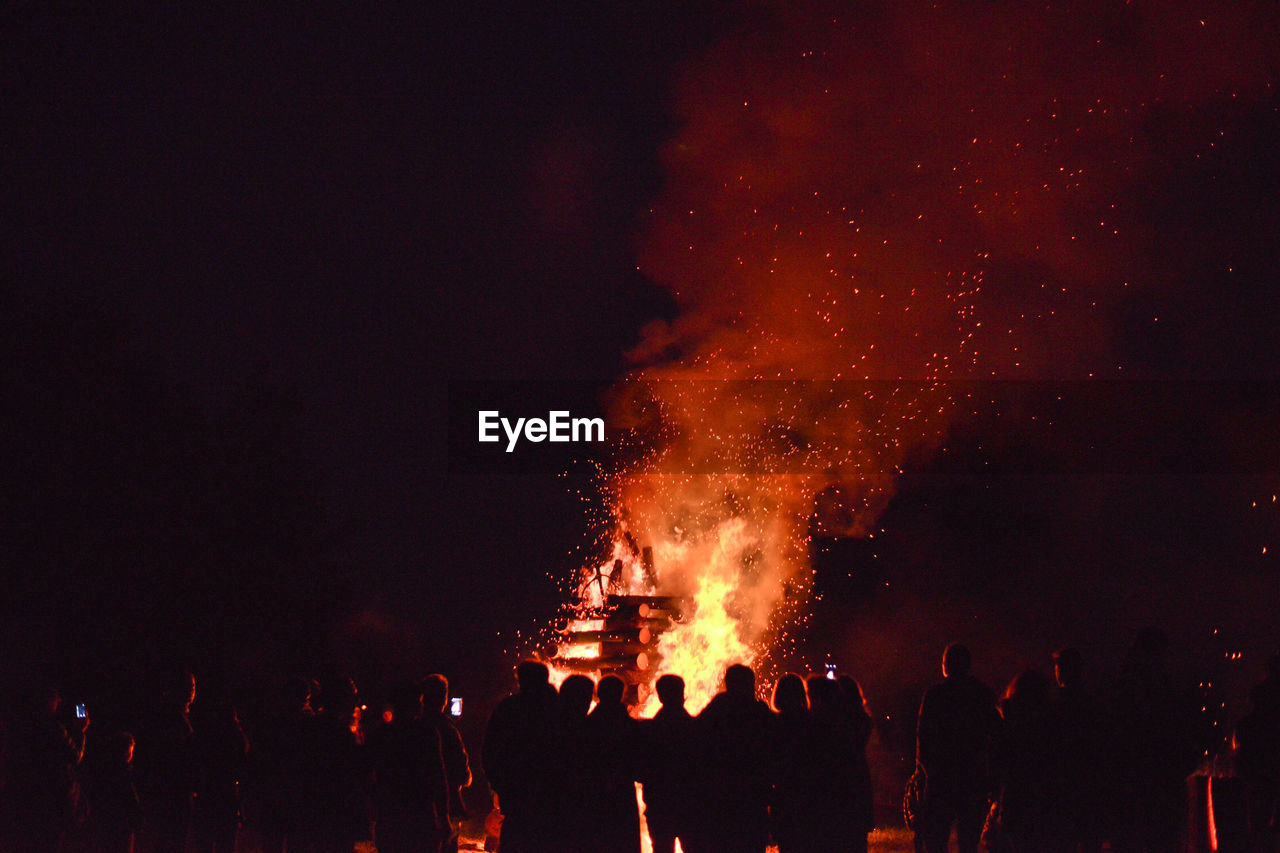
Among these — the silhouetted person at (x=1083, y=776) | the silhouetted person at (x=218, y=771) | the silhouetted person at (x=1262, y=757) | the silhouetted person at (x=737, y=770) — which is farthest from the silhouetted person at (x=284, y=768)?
the silhouetted person at (x=1262, y=757)

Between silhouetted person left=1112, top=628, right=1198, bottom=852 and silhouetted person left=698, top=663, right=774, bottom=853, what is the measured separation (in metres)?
2.10

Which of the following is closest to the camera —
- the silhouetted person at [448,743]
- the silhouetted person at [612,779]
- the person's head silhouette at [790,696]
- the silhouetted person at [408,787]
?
the silhouetted person at [612,779]

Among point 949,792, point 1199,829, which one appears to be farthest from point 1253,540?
point 949,792

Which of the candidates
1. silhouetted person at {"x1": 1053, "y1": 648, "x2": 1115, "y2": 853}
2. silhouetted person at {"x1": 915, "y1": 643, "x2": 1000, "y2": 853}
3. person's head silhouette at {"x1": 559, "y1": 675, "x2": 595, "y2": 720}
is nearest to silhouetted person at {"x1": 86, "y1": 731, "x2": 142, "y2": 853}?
person's head silhouette at {"x1": 559, "y1": 675, "x2": 595, "y2": 720}

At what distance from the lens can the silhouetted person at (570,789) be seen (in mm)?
5996

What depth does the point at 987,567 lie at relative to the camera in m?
36.0

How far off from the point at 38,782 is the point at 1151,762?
675 cm

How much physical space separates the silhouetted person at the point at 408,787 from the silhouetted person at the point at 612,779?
3.70 ft

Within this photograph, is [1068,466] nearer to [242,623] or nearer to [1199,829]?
[242,623]

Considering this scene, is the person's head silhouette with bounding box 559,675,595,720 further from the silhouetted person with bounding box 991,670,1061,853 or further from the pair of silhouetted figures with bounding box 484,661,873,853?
the silhouetted person with bounding box 991,670,1061,853

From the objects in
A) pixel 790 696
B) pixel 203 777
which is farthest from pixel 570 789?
pixel 203 777

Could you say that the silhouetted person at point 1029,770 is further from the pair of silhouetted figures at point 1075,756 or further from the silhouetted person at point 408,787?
the silhouetted person at point 408,787

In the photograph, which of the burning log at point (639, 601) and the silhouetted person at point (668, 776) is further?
the burning log at point (639, 601)

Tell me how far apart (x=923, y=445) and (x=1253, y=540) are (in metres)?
8.08
